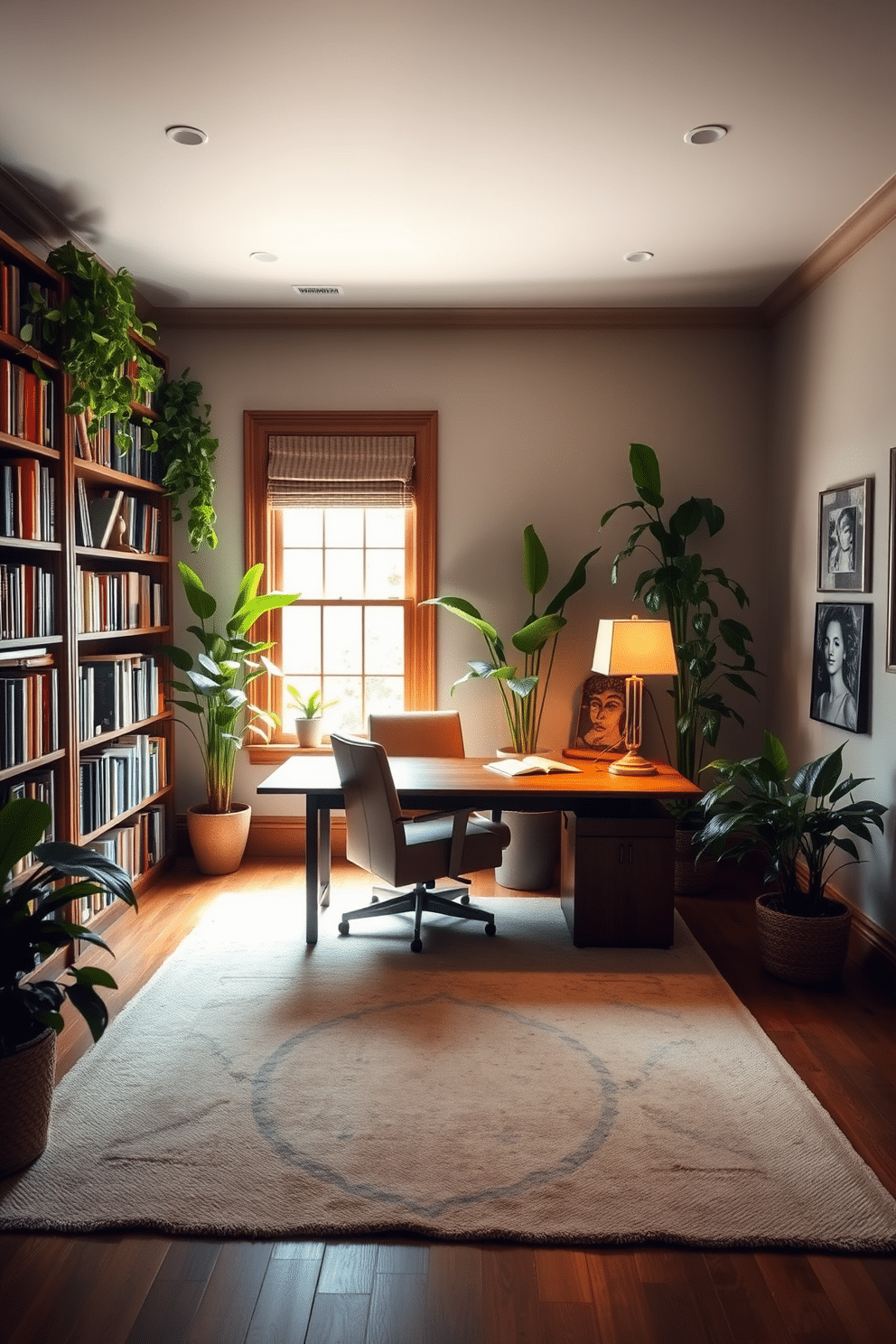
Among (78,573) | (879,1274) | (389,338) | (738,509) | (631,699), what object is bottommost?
(879,1274)

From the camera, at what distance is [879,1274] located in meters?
1.97

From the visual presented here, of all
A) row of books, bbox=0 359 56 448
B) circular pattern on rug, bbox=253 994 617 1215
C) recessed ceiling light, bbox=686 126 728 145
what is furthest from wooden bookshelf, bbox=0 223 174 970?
recessed ceiling light, bbox=686 126 728 145

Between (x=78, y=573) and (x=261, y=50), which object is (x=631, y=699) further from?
(x=261, y=50)

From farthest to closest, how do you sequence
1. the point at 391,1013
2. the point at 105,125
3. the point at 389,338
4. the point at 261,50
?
the point at 389,338 < the point at 391,1013 < the point at 105,125 < the point at 261,50

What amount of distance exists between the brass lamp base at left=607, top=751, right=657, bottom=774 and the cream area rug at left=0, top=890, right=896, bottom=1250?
28.9 inches

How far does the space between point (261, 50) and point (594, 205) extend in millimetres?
1466

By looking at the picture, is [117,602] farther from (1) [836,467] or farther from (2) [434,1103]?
(1) [836,467]

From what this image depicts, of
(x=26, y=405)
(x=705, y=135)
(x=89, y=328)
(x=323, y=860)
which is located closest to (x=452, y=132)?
(x=705, y=135)

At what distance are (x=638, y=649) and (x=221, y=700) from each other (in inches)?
78.8

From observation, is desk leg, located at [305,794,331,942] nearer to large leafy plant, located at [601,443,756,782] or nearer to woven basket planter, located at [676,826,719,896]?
woven basket planter, located at [676,826,719,896]

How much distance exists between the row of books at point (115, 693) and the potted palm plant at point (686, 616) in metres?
2.29

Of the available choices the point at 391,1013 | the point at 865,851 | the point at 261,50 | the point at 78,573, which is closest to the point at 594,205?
the point at 261,50

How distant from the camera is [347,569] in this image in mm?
5137

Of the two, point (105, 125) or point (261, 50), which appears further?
point (105, 125)
